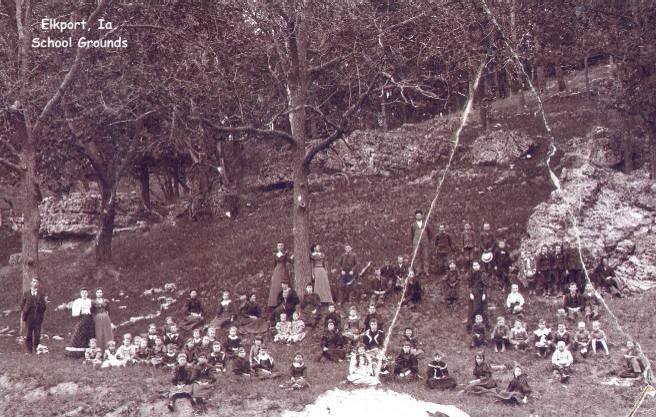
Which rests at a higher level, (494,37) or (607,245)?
(494,37)

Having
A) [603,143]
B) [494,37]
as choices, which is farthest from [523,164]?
[494,37]

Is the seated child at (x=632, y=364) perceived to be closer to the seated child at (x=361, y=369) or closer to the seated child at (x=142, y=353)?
the seated child at (x=361, y=369)

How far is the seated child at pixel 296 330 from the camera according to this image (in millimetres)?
16220

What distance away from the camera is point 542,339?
14.7 m

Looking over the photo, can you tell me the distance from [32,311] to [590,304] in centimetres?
1223

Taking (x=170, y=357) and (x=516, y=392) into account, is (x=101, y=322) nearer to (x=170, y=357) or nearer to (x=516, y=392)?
(x=170, y=357)

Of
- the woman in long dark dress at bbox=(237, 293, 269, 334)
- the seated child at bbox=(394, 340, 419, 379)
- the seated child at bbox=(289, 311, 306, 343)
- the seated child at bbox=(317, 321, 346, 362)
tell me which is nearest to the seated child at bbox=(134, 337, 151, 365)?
the woman in long dark dress at bbox=(237, 293, 269, 334)

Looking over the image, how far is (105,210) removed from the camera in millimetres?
24203

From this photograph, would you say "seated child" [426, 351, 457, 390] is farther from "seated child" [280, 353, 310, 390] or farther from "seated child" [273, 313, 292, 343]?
"seated child" [273, 313, 292, 343]

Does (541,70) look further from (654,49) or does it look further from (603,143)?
(654,49)

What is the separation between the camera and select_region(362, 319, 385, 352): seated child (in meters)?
14.9

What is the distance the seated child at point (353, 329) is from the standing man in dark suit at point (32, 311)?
6759 mm

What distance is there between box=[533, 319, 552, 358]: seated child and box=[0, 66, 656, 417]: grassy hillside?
0.82 feet

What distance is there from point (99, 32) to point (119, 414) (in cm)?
1151
